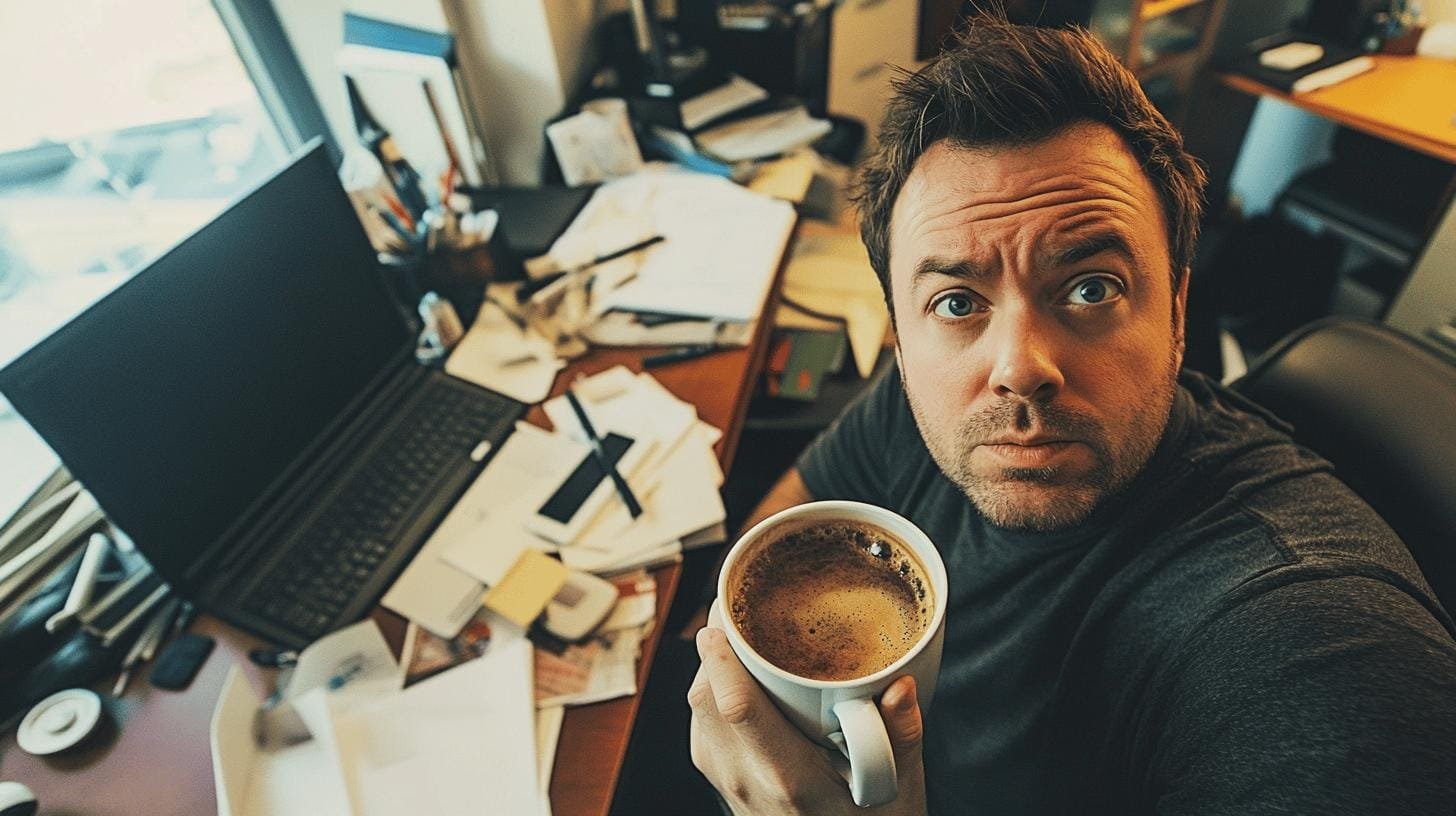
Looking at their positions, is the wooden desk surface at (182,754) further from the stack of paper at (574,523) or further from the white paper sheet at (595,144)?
the white paper sheet at (595,144)

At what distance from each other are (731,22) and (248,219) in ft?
4.31

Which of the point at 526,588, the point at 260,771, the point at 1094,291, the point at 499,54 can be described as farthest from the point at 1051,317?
the point at 499,54

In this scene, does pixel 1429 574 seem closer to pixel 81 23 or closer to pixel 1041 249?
pixel 1041 249

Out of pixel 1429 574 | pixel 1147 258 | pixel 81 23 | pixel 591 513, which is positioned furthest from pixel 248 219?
pixel 1429 574

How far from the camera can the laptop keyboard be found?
937 mm

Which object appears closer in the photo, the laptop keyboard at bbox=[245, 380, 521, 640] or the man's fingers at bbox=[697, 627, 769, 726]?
the man's fingers at bbox=[697, 627, 769, 726]

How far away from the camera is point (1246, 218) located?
2984 mm

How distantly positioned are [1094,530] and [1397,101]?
7.07 feet

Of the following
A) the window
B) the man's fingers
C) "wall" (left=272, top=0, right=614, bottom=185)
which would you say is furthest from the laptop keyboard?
"wall" (left=272, top=0, right=614, bottom=185)

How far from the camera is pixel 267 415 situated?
3.31 ft

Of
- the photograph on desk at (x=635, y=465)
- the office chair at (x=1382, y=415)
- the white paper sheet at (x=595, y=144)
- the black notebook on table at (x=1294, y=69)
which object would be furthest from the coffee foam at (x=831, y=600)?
the black notebook on table at (x=1294, y=69)

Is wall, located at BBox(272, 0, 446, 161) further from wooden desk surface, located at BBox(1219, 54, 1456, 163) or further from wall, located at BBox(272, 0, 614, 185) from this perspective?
wooden desk surface, located at BBox(1219, 54, 1456, 163)

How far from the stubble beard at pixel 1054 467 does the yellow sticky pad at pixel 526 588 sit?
1.65 ft

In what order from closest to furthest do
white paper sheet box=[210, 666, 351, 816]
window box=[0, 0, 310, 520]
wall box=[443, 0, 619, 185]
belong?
1. white paper sheet box=[210, 666, 351, 816]
2. window box=[0, 0, 310, 520]
3. wall box=[443, 0, 619, 185]
